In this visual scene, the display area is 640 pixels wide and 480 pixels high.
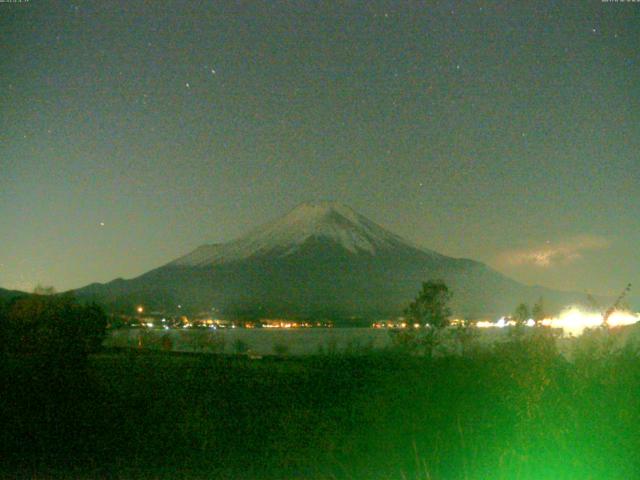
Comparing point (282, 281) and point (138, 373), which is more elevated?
point (282, 281)

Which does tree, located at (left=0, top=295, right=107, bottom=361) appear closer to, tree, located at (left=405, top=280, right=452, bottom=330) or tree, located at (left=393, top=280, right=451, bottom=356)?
tree, located at (left=393, top=280, right=451, bottom=356)

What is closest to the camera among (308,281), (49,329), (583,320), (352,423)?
(583,320)

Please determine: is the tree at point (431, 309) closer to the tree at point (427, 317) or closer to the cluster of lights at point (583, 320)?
the tree at point (427, 317)

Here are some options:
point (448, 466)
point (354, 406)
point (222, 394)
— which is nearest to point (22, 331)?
point (222, 394)

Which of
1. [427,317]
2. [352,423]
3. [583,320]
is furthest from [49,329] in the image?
[427,317]

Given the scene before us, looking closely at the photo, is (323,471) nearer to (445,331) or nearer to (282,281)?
(445,331)

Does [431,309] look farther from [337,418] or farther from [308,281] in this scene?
[308,281]

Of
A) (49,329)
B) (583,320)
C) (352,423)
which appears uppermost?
(583,320)
